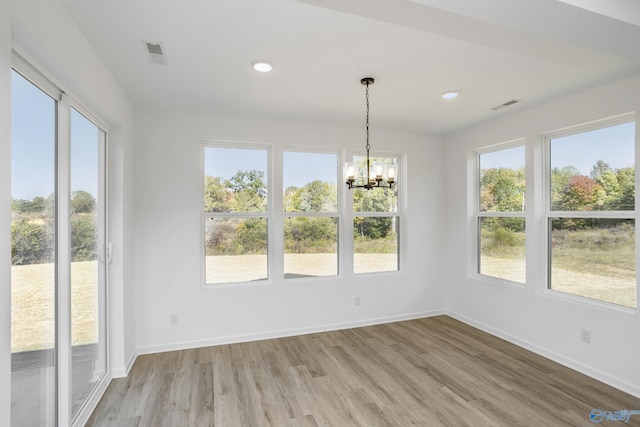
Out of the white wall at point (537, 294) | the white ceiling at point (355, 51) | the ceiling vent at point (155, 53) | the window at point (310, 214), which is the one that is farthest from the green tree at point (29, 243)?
the white wall at point (537, 294)

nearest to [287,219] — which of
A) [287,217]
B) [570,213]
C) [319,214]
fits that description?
[287,217]

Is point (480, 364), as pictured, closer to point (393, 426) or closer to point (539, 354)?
point (539, 354)

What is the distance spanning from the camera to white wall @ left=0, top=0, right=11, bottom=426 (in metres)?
1.22

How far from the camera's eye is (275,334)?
3.91 m

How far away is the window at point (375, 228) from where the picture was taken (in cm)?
439

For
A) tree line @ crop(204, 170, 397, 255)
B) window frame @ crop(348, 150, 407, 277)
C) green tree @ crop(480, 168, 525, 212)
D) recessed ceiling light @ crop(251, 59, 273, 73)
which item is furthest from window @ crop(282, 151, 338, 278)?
green tree @ crop(480, 168, 525, 212)

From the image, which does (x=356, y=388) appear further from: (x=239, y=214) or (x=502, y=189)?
(x=502, y=189)

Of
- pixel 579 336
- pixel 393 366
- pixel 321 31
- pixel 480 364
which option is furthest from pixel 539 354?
pixel 321 31

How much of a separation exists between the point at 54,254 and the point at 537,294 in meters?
4.18

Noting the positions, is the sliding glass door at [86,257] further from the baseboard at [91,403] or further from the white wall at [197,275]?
the white wall at [197,275]

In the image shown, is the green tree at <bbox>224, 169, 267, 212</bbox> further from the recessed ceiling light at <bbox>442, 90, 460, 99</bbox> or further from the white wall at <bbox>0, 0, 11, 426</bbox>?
the white wall at <bbox>0, 0, 11, 426</bbox>

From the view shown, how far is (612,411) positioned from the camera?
7.94 feet

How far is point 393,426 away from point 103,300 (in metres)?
2.50

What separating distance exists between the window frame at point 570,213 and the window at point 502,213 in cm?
26
